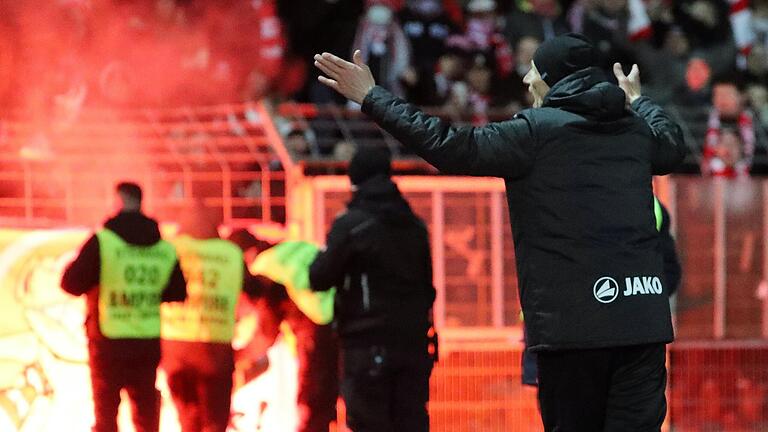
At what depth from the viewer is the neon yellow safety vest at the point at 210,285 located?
26.1 ft

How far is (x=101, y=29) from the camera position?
976 cm

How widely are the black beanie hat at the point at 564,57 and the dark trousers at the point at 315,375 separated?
3728mm

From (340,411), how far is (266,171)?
57.4 inches

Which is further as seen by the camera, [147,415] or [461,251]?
[461,251]

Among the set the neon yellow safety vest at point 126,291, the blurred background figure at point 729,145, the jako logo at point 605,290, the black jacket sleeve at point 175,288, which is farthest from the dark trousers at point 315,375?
the jako logo at point 605,290

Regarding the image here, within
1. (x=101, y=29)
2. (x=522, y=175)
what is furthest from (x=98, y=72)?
(x=522, y=175)

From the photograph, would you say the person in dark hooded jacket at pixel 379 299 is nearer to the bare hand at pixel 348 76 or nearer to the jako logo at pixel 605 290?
the bare hand at pixel 348 76

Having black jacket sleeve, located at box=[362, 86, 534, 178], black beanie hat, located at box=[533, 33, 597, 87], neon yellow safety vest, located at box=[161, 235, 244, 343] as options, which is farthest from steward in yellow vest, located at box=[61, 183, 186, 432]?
black beanie hat, located at box=[533, 33, 597, 87]

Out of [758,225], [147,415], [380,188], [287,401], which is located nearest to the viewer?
[380,188]

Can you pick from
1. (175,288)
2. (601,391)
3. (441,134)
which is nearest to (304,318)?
(175,288)

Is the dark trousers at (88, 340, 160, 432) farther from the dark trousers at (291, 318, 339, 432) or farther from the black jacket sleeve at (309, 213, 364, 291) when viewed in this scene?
the black jacket sleeve at (309, 213, 364, 291)

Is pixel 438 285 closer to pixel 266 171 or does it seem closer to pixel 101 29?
pixel 266 171

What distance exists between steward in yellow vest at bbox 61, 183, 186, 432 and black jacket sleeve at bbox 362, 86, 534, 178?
3.19 metres

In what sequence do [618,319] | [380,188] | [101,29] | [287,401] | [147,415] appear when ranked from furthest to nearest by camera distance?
[101,29] → [287,401] → [147,415] → [380,188] → [618,319]
